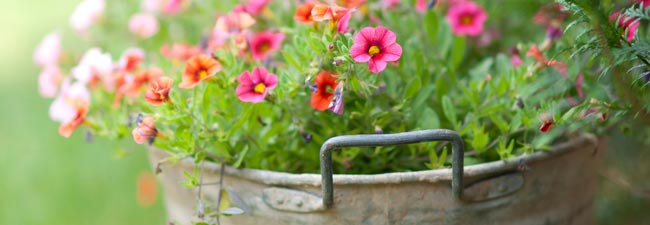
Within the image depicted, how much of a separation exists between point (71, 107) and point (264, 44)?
359 mm

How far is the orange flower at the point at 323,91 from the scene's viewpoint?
3.36 feet

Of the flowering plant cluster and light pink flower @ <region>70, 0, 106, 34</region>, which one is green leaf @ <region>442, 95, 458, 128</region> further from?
light pink flower @ <region>70, 0, 106, 34</region>

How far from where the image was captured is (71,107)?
1.22 m

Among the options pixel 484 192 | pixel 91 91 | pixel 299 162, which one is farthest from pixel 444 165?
pixel 91 91

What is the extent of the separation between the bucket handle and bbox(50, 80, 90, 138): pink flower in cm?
46

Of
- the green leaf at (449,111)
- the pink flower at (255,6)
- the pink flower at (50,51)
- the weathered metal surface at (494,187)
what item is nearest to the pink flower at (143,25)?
the pink flower at (50,51)

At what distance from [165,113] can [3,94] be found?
6.54ft

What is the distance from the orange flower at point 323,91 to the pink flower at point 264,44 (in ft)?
0.82

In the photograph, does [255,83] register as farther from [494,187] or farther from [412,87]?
[494,187]

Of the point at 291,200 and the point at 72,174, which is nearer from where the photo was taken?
the point at 291,200

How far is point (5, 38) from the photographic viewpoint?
3.22 meters

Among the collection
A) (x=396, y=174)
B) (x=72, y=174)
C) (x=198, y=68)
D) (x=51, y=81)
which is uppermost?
(x=198, y=68)

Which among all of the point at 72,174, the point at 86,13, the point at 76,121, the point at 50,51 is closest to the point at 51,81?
the point at 50,51

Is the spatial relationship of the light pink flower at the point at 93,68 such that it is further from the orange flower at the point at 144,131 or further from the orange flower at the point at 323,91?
the orange flower at the point at 323,91
